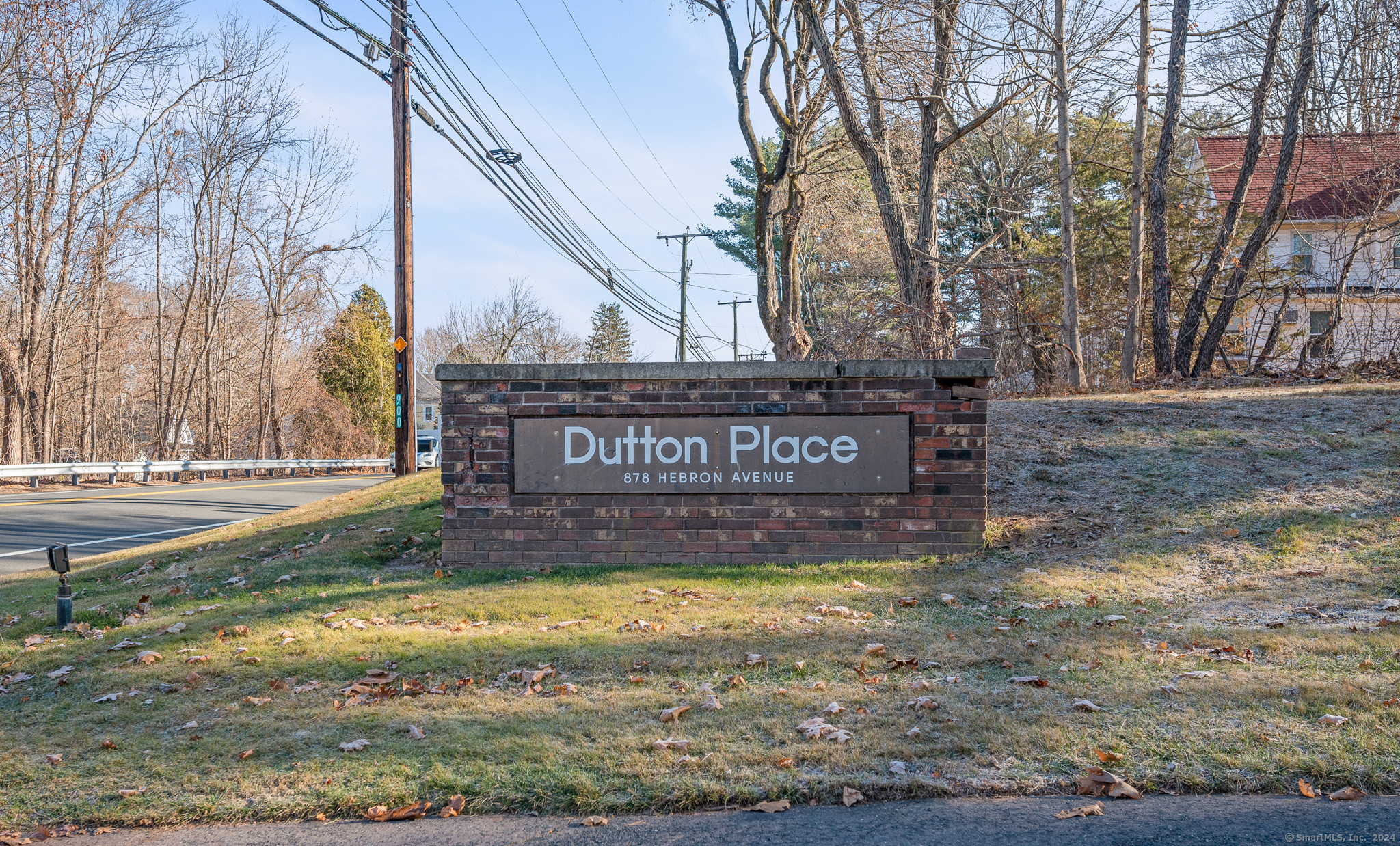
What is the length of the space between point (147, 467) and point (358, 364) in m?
15.7

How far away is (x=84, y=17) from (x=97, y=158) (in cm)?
390

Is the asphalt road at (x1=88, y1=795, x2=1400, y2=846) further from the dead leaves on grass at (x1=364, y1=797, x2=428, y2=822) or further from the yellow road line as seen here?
the yellow road line

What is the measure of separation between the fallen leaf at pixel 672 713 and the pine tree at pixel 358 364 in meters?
38.2

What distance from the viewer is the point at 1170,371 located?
14.2 m

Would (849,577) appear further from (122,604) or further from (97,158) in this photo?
(97,158)

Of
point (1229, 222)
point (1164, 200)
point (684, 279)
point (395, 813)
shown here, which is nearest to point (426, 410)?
point (684, 279)

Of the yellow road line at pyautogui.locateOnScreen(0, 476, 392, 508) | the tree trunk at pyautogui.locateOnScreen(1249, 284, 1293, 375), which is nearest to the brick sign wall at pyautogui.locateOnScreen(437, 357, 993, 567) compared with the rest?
the tree trunk at pyautogui.locateOnScreen(1249, 284, 1293, 375)

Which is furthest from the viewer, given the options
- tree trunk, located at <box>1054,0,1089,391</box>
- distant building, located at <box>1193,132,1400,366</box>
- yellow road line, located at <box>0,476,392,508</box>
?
yellow road line, located at <box>0,476,392,508</box>

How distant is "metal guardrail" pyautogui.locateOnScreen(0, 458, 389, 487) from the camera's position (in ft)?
66.8

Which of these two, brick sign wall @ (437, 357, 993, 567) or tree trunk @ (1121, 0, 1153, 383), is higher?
tree trunk @ (1121, 0, 1153, 383)

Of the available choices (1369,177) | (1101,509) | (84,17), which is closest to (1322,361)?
(1369,177)

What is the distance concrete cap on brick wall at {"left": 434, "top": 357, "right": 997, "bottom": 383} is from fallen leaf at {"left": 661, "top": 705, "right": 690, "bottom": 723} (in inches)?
137

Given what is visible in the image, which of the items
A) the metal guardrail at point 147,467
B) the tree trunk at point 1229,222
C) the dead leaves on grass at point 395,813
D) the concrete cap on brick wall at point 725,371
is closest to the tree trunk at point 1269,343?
the tree trunk at point 1229,222

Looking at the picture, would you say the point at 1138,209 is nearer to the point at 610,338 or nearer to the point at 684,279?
the point at 684,279
